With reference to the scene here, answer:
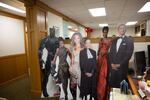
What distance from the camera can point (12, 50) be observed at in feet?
16.3

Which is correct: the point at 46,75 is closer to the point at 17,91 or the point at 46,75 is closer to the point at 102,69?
the point at 17,91

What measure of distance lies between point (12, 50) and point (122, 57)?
160 inches

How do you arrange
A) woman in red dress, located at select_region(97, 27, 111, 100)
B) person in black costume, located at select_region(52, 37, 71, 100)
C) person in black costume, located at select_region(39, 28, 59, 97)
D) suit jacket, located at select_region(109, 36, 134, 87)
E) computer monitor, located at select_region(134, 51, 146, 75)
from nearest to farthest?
computer monitor, located at select_region(134, 51, 146, 75)
suit jacket, located at select_region(109, 36, 134, 87)
woman in red dress, located at select_region(97, 27, 111, 100)
person in black costume, located at select_region(52, 37, 71, 100)
person in black costume, located at select_region(39, 28, 59, 97)

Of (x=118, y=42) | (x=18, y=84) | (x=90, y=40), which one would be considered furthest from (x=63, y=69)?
(x=18, y=84)

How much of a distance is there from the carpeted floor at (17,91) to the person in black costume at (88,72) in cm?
135

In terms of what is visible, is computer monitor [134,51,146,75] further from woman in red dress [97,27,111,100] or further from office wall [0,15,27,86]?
office wall [0,15,27,86]

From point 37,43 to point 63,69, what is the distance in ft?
3.45

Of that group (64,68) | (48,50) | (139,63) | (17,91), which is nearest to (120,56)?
(139,63)

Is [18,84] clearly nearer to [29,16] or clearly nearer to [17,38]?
[17,38]

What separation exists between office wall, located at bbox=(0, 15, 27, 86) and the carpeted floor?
31 cm

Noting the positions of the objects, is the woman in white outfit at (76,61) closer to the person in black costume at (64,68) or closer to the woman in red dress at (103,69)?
the person in black costume at (64,68)

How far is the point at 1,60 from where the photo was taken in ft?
14.1

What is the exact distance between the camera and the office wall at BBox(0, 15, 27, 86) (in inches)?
175

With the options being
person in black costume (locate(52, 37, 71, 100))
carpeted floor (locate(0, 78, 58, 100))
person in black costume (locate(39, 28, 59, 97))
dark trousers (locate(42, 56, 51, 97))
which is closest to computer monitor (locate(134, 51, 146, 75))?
person in black costume (locate(52, 37, 71, 100))
